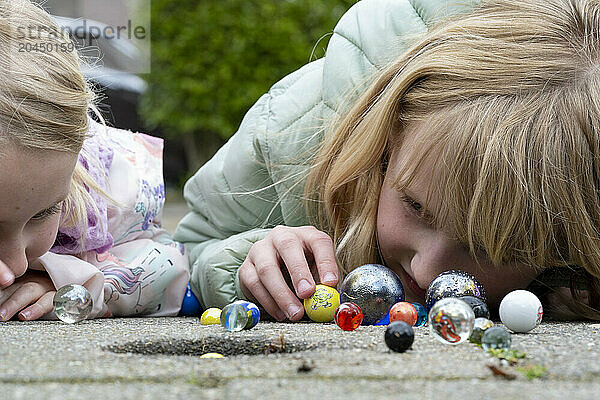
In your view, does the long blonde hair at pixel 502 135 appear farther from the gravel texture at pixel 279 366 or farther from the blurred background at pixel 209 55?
the blurred background at pixel 209 55

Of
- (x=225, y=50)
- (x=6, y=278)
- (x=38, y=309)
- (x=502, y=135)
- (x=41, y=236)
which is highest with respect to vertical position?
(x=502, y=135)

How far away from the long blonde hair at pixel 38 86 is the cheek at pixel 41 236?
20 cm

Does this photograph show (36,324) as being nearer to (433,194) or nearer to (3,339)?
(3,339)

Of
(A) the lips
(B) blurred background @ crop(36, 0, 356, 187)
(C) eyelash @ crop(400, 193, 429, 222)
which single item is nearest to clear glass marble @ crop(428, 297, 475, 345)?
→ (C) eyelash @ crop(400, 193, 429, 222)

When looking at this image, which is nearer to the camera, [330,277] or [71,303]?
[71,303]

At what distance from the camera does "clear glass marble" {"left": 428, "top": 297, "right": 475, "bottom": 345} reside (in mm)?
1688

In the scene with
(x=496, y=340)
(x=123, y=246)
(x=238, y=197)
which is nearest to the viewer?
(x=496, y=340)

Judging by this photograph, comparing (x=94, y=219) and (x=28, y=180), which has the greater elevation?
(x=28, y=180)

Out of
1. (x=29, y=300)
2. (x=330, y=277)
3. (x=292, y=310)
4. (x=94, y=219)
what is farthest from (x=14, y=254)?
(x=330, y=277)

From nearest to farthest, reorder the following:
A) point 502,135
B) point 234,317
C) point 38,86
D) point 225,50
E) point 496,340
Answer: point 496,340
point 234,317
point 502,135
point 38,86
point 225,50

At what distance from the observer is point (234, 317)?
2.02 metres

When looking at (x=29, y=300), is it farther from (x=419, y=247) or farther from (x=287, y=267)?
(x=419, y=247)

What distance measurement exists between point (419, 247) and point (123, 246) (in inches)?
46.7

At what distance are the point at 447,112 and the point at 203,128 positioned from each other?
882cm
